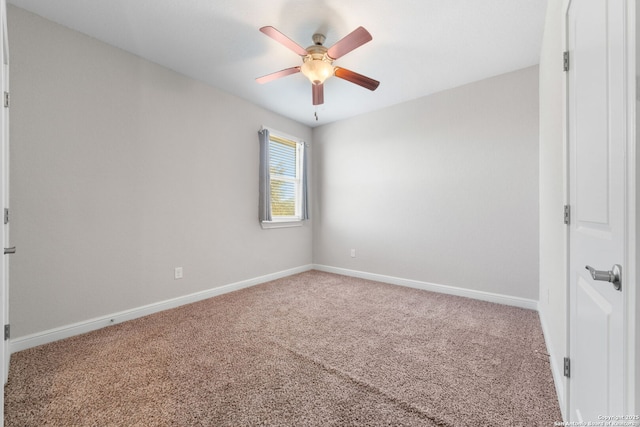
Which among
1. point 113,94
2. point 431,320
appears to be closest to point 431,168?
point 431,320

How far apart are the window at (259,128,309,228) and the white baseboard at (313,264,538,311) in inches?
43.8

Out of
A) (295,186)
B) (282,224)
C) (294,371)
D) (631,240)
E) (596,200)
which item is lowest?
(294,371)

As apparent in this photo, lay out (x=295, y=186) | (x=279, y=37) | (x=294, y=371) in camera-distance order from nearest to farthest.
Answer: (x=294, y=371) < (x=279, y=37) < (x=295, y=186)

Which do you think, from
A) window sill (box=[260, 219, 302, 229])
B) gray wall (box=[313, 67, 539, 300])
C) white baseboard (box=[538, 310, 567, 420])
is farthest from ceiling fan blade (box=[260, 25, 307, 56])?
white baseboard (box=[538, 310, 567, 420])

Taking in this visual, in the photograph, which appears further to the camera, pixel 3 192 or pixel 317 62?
pixel 317 62

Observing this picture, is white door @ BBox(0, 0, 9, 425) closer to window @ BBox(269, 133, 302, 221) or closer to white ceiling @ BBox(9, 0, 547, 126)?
white ceiling @ BBox(9, 0, 547, 126)

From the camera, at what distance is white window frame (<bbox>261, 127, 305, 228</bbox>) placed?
3893 mm

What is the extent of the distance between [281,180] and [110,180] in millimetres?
2198

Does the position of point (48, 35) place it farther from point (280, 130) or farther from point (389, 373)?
point (389, 373)

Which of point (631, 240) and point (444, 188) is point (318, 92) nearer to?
point (444, 188)

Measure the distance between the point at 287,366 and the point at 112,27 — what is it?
2.98 m

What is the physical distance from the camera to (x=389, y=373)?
1.62 meters

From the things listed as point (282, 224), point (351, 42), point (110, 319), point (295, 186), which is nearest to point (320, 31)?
point (351, 42)

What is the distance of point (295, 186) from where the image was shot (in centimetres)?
435
